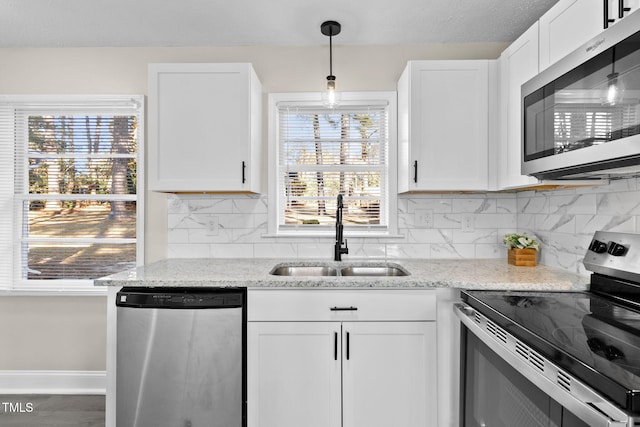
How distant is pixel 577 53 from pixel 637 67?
10.8 inches

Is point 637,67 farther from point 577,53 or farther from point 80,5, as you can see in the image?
point 80,5

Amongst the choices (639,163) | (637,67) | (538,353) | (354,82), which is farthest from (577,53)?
(354,82)

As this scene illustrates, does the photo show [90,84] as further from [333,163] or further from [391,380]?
[391,380]

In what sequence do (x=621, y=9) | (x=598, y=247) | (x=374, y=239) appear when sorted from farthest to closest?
(x=374, y=239) → (x=598, y=247) → (x=621, y=9)

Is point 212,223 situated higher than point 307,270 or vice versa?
point 212,223

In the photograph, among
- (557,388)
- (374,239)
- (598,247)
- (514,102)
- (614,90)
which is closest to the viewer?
(557,388)

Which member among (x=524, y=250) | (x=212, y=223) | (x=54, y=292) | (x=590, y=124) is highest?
(x=590, y=124)

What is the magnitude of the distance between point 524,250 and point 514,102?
2.88 ft

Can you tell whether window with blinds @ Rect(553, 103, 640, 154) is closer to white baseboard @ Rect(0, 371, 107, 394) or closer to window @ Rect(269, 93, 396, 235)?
window @ Rect(269, 93, 396, 235)

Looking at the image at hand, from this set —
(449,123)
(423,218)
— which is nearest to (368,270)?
(423,218)

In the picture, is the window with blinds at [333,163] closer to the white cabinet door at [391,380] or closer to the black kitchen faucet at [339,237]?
the black kitchen faucet at [339,237]

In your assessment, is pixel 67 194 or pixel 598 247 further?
pixel 67 194

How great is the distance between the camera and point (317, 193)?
2.56 meters

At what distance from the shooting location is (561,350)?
3.10 feet
